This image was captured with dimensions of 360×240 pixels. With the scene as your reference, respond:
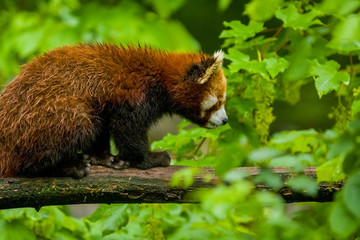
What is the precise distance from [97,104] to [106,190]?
0.66 m

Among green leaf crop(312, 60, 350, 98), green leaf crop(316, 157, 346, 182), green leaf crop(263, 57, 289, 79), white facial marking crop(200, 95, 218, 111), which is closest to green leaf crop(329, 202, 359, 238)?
green leaf crop(316, 157, 346, 182)

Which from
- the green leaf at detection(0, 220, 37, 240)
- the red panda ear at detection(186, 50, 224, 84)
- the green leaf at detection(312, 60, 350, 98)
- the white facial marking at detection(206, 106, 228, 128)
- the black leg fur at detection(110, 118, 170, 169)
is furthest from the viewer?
the white facial marking at detection(206, 106, 228, 128)

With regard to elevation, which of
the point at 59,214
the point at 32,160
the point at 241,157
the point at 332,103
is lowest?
the point at 332,103

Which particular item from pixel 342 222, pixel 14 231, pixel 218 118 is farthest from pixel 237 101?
pixel 342 222

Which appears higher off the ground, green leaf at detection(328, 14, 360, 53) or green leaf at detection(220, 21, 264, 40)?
green leaf at detection(328, 14, 360, 53)

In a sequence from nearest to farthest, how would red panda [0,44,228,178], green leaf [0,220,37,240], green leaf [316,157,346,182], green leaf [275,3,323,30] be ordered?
1. green leaf [316,157,346,182]
2. green leaf [0,220,37,240]
3. red panda [0,44,228,178]
4. green leaf [275,3,323,30]

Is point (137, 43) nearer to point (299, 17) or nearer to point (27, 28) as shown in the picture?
point (299, 17)

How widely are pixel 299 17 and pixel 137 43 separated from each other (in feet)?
4.05

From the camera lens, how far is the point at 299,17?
3418 millimetres

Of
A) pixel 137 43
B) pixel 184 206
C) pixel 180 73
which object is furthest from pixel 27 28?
pixel 184 206

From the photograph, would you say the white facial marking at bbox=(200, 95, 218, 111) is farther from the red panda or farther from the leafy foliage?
the leafy foliage

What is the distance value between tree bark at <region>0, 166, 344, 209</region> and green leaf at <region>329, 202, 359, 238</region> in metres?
1.54

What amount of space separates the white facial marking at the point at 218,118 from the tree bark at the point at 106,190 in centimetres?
87

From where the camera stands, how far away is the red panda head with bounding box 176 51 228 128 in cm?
385
